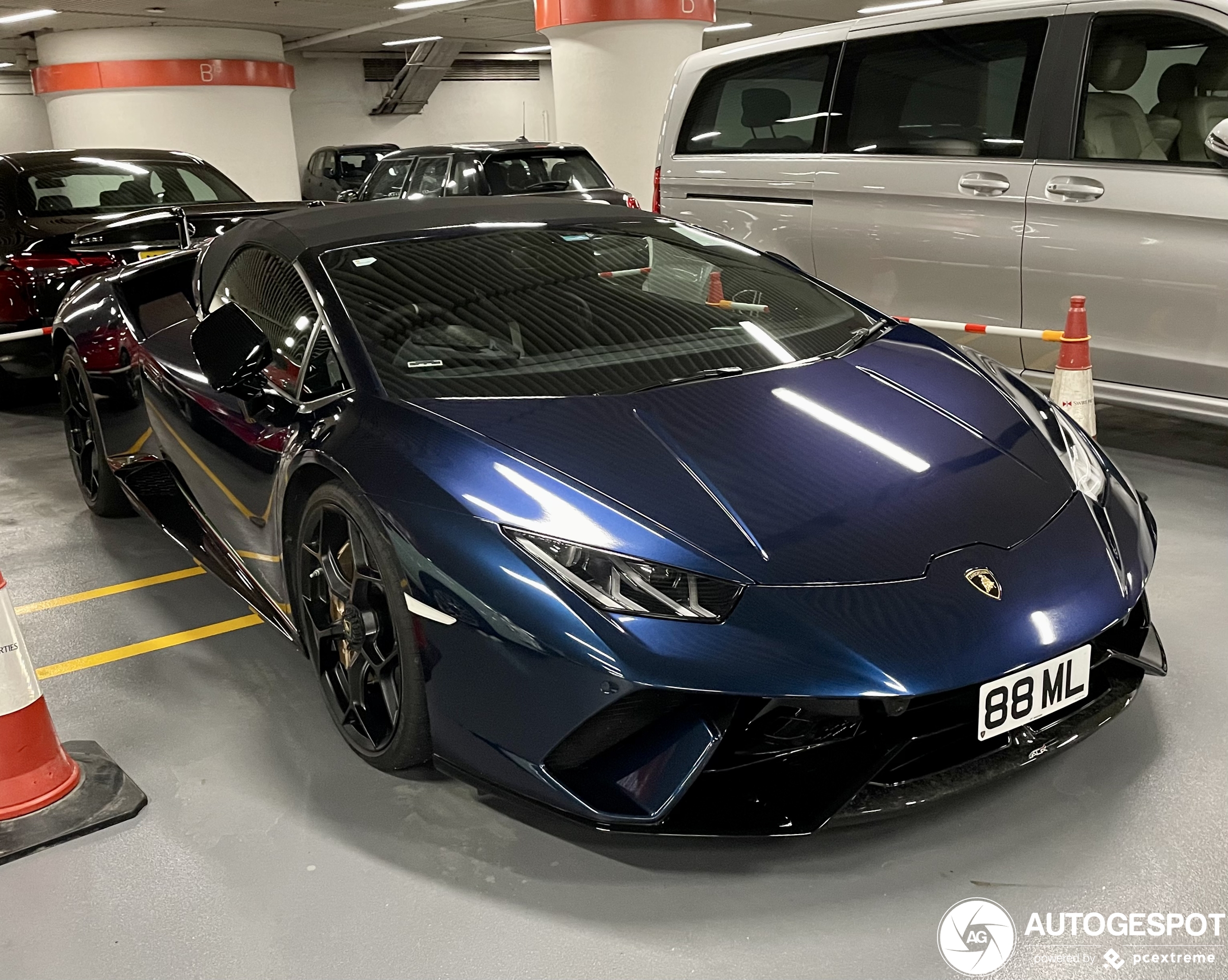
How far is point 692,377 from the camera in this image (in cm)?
254

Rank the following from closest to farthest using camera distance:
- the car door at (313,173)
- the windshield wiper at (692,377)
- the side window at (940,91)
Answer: the windshield wiper at (692,377)
the side window at (940,91)
the car door at (313,173)

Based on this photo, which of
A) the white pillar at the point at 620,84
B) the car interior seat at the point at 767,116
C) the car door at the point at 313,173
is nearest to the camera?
the car interior seat at the point at 767,116

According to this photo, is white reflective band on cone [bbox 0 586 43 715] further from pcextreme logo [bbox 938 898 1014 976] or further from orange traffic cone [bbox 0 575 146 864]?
pcextreme logo [bbox 938 898 1014 976]

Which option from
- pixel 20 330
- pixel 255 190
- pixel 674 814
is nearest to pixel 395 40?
pixel 255 190

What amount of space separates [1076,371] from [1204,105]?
3.24 ft

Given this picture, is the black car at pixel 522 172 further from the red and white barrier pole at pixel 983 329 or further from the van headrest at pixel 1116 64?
the van headrest at pixel 1116 64

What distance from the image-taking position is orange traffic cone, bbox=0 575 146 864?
2309 millimetres

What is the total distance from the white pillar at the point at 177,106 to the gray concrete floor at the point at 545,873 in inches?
678

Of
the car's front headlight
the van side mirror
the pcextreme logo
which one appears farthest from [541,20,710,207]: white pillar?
the pcextreme logo

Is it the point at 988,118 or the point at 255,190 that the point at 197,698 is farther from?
the point at 255,190

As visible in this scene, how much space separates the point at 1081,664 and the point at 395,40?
22775mm

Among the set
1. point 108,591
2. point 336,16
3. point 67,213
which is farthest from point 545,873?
point 336,16

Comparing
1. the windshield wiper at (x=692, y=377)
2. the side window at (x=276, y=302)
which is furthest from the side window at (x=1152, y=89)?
the side window at (x=276, y=302)

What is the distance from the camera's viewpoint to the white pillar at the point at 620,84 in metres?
10.1
